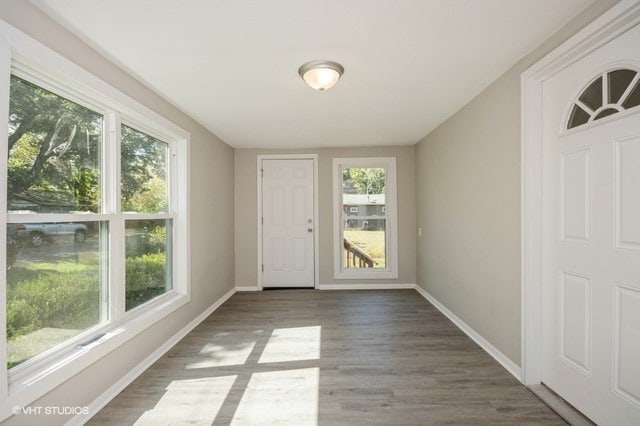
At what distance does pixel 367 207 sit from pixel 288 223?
1.30 m

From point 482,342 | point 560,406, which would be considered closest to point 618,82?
point 560,406

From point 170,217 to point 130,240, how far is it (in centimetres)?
60

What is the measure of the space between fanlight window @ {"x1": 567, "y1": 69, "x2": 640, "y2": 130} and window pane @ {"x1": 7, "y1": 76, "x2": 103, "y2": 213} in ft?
9.94

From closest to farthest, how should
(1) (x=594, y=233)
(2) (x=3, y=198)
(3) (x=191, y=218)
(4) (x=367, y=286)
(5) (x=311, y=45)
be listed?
(2) (x=3, y=198)
(1) (x=594, y=233)
(5) (x=311, y=45)
(3) (x=191, y=218)
(4) (x=367, y=286)

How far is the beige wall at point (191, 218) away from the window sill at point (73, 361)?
0.06 m

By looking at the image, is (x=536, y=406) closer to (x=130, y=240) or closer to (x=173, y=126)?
(x=130, y=240)

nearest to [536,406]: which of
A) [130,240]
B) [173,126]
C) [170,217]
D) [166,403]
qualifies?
[166,403]

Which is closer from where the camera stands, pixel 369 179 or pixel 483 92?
pixel 483 92

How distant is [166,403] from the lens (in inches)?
75.6

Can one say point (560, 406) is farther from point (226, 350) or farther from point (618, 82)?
point (226, 350)

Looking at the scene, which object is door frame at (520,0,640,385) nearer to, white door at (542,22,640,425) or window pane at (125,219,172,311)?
white door at (542,22,640,425)

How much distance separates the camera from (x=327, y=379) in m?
2.17

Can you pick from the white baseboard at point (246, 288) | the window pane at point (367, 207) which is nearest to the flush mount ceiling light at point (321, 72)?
the window pane at point (367, 207)

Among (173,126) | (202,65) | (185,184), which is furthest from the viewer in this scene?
(185,184)
